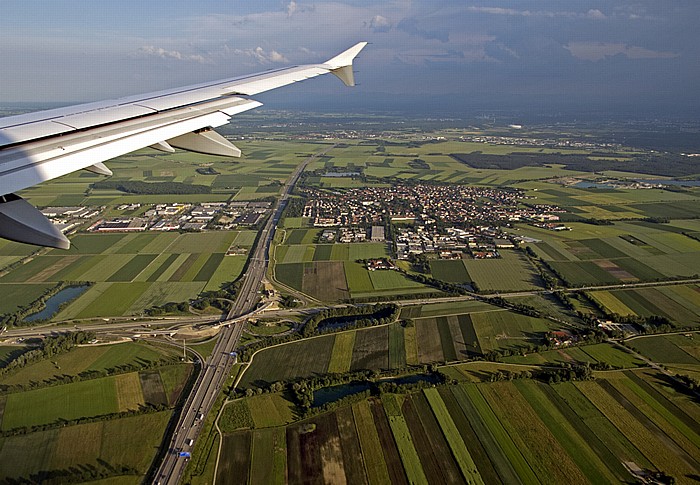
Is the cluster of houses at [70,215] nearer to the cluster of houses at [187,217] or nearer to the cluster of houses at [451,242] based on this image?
the cluster of houses at [187,217]

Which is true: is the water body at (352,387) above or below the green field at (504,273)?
below

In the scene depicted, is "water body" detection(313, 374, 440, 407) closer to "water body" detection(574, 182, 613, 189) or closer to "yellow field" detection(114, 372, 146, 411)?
"yellow field" detection(114, 372, 146, 411)

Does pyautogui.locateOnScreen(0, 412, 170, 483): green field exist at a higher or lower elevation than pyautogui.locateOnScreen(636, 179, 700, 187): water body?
lower

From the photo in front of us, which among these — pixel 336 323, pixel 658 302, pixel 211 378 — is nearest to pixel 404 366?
pixel 336 323

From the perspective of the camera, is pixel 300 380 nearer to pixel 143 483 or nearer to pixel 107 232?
pixel 143 483

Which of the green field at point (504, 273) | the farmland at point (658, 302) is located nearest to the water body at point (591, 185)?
the green field at point (504, 273)

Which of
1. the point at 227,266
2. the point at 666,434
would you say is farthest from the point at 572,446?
the point at 227,266

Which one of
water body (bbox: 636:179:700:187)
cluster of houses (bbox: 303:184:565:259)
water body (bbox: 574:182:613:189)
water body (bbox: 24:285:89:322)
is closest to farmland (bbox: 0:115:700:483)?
water body (bbox: 24:285:89:322)
